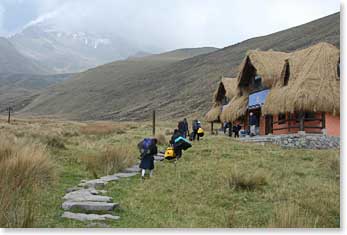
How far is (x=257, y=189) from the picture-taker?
7.79 meters

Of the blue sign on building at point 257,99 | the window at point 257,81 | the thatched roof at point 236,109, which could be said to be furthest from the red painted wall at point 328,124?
the thatched roof at point 236,109

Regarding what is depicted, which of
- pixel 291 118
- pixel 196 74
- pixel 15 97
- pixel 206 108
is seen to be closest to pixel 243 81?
pixel 291 118

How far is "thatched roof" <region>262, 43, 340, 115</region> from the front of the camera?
17891 millimetres

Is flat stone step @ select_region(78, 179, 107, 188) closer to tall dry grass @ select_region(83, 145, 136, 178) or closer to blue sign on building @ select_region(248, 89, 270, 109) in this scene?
tall dry grass @ select_region(83, 145, 136, 178)

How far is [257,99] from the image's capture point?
22.6 metres

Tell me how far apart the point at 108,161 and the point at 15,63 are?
18337 cm

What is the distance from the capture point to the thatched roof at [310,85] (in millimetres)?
17891

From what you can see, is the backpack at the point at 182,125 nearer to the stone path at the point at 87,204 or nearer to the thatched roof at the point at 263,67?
Result: the thatched roof at the point at 263,67

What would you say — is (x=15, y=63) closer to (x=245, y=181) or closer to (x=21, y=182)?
(x=245, y=181)

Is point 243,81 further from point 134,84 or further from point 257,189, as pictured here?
point 134,84

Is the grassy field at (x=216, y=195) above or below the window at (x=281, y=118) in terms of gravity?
below

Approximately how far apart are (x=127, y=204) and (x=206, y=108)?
57.8 m

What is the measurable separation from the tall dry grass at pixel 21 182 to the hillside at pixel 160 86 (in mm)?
55974

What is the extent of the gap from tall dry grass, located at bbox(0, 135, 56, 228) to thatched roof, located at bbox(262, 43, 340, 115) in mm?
12524
